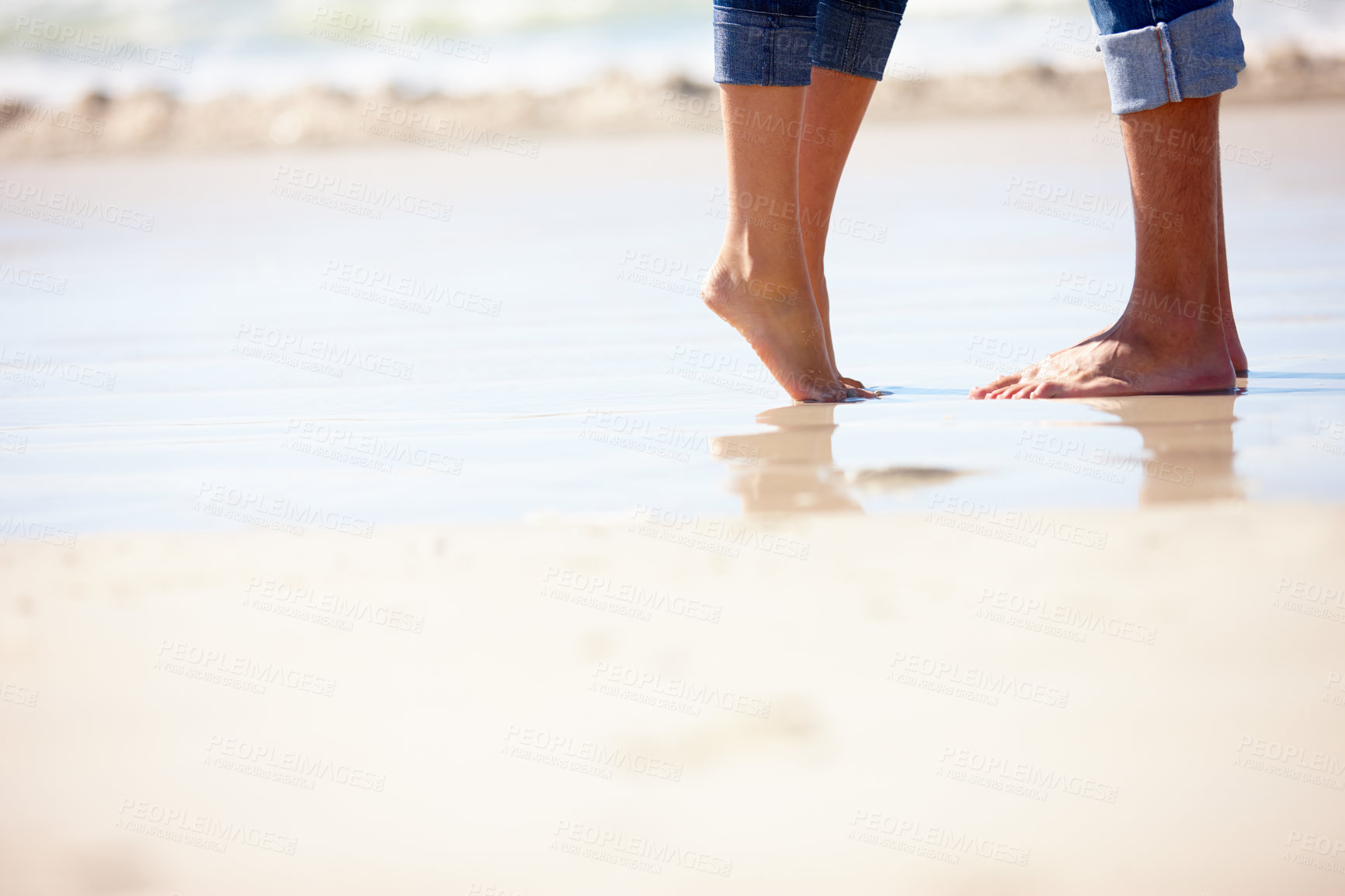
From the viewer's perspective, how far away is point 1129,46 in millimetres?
1926

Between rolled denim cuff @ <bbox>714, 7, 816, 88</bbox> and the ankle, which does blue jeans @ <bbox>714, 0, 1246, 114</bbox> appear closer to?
rolled denim cuff @ <bbox>714, 7, 816, 88</bbox>

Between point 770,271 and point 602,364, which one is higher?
point 770,271

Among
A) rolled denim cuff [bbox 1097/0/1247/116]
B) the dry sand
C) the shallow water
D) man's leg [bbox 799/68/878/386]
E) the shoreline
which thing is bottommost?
the shoreline

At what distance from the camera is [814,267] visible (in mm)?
2225

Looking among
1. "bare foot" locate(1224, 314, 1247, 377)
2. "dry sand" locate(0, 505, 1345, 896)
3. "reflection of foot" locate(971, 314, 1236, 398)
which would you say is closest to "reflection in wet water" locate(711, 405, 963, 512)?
"dry sand" locate(0, 505, 1345, 896)

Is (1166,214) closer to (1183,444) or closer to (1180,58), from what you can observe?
(1180,58)

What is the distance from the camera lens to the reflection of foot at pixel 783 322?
2006 mm

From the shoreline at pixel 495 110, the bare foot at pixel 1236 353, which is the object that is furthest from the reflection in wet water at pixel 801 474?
the shoreline at pixel 495 110

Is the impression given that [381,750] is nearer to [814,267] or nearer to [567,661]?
[567,661]

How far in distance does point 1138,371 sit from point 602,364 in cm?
91

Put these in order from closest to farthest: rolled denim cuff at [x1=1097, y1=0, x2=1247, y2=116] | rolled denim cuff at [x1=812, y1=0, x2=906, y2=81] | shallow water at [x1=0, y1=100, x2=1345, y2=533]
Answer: shallow water at [x1=0, y1=100, x2=1345, y2=533] < rolled denim cuff at [x1=1097, y1=0, x2=1247, y2=116] < rolled denim cuff at [x1=812, y1=0, x2=906, y2=81]

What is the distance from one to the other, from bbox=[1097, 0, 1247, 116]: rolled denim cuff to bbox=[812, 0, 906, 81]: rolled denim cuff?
398 millimetres

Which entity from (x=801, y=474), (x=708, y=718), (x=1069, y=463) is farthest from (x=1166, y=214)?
(x=708, y=718)

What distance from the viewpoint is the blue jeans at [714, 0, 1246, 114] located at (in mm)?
1888
